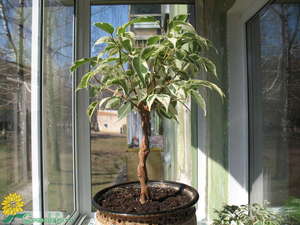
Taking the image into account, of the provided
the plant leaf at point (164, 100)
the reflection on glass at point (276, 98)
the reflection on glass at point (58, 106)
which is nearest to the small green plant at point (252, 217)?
the reflection on glass at point (276, 98)

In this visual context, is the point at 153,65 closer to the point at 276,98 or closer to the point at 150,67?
the point at 150,67

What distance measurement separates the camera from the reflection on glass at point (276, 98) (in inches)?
38.0

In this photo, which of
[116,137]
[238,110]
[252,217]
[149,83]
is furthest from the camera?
[116,137]

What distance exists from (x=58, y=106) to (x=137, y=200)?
29.7 inches

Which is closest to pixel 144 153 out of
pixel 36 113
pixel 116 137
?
pixel 36 113

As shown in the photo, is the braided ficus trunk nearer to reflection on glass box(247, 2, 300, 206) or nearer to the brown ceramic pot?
the brown ceramic pot

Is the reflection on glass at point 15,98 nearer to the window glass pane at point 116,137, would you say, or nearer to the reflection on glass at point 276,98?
the window glass pane at point 116,137

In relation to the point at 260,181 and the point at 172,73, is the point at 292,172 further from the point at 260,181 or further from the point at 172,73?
the point at 172,73

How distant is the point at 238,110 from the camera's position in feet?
4.76

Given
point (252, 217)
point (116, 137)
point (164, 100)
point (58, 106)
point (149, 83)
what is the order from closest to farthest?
point (164, 100)
point (149, 83)
point (252, 217)
point (58, 106)
point (116, 137)

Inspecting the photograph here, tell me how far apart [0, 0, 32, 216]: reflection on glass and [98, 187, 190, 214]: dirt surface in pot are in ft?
1.11

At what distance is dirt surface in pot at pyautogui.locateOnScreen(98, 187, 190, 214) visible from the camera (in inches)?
31.8

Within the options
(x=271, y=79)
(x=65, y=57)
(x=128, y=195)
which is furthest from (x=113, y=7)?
(x=128, y=195)

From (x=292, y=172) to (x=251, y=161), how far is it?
432mm
